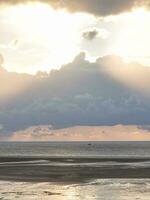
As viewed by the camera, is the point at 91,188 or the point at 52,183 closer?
the point at 91,188

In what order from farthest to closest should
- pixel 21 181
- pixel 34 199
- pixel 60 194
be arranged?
1. pixel 21 181
2. pixel 60 194
3. pixel 34 199

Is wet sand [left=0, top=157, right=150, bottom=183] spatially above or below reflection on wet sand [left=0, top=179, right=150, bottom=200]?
above

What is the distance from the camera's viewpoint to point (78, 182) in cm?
5841

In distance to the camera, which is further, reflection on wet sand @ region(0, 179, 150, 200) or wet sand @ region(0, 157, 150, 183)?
wet sand @ region(0, 157, 150, 183)

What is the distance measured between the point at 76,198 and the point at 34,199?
363 cm

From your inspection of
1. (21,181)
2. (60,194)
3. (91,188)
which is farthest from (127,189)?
(21,181)

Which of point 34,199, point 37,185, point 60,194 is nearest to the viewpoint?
point 34,199

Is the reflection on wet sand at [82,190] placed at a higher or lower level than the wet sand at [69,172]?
lower

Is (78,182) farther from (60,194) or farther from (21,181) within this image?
(60,194)

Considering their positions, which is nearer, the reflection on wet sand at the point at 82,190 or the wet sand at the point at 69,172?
the reflection on wet sand at the point at 82,190

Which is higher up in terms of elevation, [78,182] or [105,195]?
[78,182]

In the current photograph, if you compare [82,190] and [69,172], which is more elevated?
[69,172]

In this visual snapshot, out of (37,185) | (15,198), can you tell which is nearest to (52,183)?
(37,185)

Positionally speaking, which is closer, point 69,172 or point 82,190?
point 82,190
